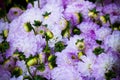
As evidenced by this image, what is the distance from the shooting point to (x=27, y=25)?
49.2 inches

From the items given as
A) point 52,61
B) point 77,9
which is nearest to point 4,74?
point 52,61

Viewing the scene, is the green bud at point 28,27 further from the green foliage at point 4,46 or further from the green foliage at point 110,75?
the green foliage at point 110,75

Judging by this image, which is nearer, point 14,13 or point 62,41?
point 62,41

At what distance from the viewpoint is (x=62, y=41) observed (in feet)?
3.96

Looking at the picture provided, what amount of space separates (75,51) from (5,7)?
42cm

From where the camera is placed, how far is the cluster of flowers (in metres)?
1.10

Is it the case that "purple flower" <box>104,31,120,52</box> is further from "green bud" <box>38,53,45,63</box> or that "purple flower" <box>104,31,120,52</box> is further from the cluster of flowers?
"green bud" <box>38,53,45,63</box>

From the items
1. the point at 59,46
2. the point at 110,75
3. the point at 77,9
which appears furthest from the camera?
the point at 77,9

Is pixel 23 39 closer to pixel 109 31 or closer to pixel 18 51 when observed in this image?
pixel 18 51

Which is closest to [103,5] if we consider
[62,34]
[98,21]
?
[98,21]

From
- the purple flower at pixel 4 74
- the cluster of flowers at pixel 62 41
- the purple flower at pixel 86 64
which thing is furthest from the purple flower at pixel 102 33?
the purple flower at pixel 4 74

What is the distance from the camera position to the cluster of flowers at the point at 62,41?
1096 millimetres

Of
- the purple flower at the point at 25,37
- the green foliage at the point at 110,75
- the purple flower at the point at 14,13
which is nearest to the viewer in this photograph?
the green foliage at the point at 110,75

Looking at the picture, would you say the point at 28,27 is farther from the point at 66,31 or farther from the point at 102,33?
the point at 102,33
